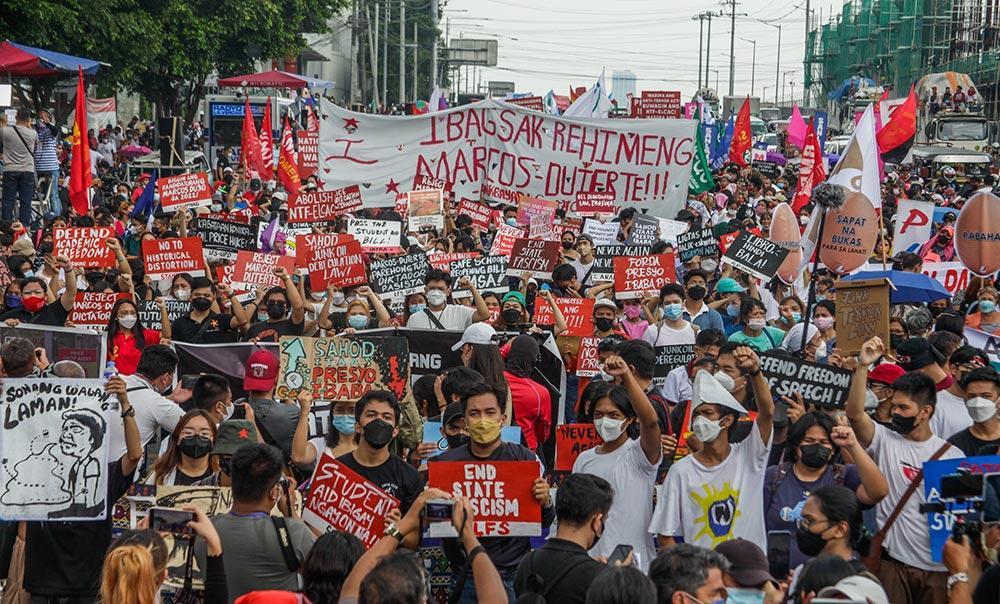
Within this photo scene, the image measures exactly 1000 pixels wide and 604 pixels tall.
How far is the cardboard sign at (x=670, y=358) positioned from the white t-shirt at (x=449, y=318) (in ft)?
5.71

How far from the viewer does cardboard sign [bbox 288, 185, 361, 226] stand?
56.5 feet

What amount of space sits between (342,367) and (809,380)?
8.49ft

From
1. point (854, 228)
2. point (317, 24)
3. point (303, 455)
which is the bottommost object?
point (303, 455)

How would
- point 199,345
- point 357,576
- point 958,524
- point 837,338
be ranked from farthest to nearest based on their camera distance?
point 199,345, point 837,338, point 958,524, point 357,576

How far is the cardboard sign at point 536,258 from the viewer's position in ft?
45.3

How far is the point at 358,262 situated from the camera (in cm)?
1238

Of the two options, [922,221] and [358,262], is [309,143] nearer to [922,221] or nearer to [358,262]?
[922,221]

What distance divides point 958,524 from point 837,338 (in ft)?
13.6

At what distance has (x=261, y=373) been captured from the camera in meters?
8.36

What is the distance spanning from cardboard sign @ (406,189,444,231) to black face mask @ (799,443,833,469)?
10.9 m

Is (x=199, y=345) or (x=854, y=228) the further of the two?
(x=854, y=228)

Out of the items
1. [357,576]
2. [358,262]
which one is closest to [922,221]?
[358,262]

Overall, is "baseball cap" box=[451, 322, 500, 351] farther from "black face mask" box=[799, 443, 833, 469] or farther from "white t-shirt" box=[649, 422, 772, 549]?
"black face mask" box=[799, 443, 833, 469]

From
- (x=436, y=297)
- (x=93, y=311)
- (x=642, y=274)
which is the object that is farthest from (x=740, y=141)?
(x=93, y=311)
